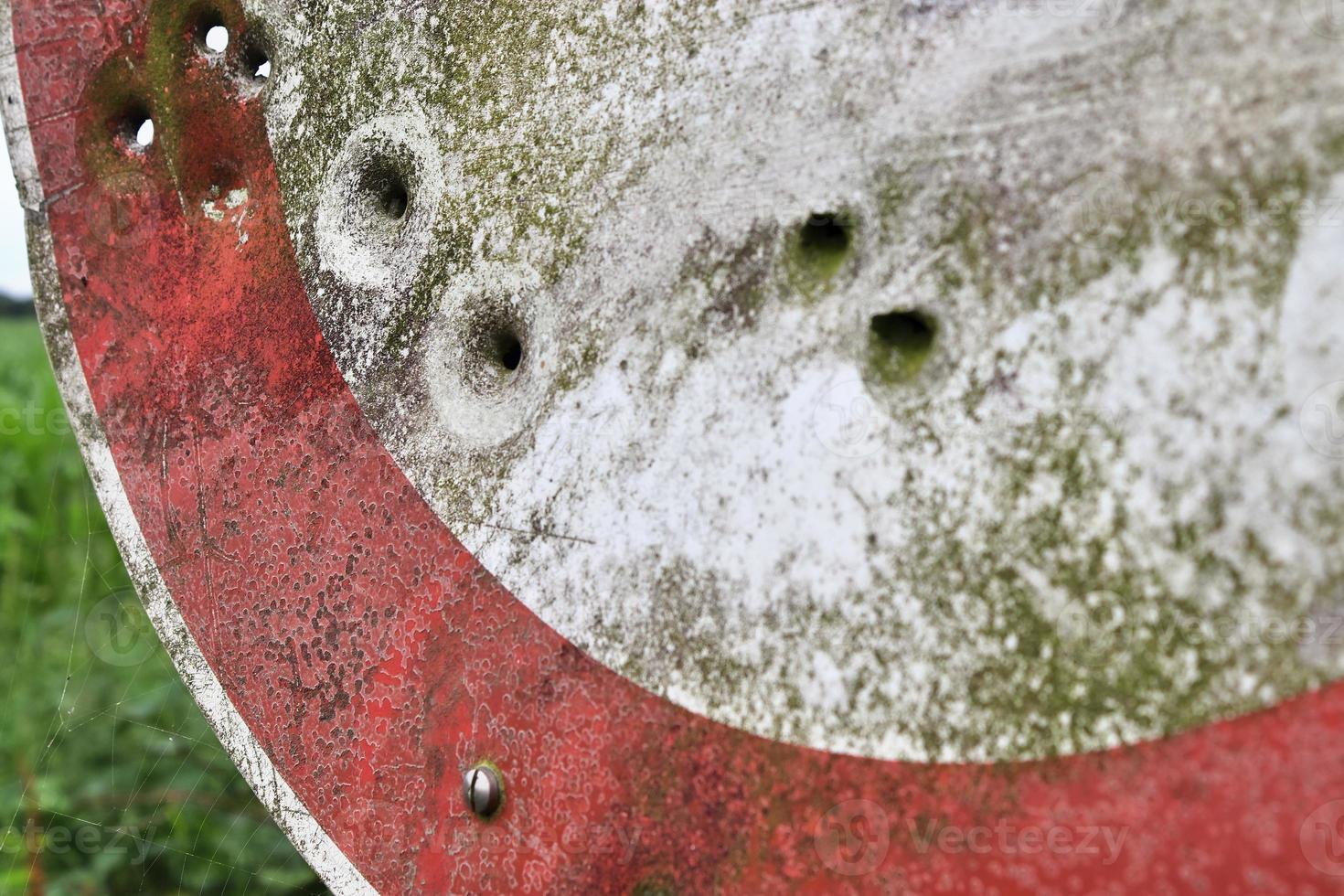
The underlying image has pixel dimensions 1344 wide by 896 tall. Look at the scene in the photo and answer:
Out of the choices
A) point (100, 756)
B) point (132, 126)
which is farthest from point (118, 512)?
point (100, 756)

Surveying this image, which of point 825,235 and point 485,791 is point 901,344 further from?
point 485,791

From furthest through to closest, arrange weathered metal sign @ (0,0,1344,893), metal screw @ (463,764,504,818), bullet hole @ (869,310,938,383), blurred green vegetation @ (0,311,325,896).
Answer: blurred green vegetation @ (0,311,325,896), metal screw @ (463,764,504,818), bullet hole @ (869,310,938,383), weathered metal sign @ (0,0,1344,893)

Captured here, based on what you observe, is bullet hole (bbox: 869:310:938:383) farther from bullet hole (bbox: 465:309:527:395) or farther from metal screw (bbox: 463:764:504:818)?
metal screw (bbox: 463:764:504:818)

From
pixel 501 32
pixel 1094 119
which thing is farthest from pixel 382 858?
pixel 1094 119

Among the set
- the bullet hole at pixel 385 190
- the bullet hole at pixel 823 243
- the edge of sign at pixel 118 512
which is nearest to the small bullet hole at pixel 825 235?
the bullet hole at pixel 823 243

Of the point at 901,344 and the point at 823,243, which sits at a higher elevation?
the point at 823,243

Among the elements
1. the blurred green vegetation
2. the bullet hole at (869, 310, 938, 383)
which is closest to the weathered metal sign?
the bullet hole at (869, 310, 938, 383)

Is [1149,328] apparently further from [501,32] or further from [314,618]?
[314,618]
